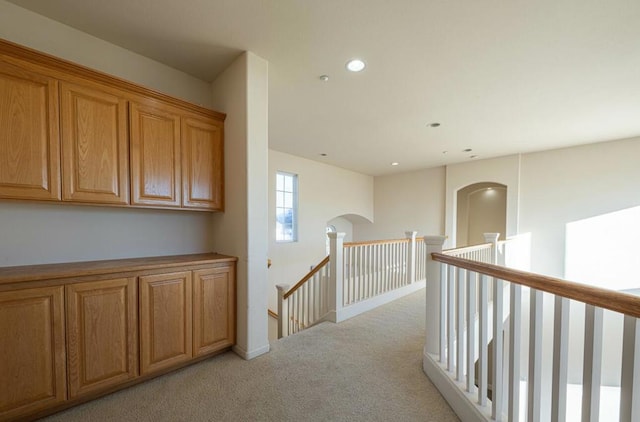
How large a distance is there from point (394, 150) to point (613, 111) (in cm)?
296

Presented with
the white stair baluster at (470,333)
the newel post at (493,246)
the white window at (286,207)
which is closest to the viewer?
the white stair baluster at (470,333)

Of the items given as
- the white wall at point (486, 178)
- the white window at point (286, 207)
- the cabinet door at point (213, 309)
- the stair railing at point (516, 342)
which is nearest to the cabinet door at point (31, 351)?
the cabinet door at point (213, 309)

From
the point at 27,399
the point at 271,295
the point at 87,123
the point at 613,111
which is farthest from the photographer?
the point at 271,295

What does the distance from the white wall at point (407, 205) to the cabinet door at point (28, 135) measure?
6926mm

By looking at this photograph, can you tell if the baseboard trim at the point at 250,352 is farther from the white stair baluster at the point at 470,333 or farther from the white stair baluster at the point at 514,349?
the white stair baluster at the point at 514,349

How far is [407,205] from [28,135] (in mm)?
7139

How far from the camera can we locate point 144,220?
2.26 m

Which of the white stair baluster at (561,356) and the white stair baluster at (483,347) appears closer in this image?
the white stair baluster at (561,356)

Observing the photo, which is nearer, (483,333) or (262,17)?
(483,333)

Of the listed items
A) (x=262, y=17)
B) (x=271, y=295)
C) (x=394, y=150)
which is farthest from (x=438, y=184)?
(x=262, y=17)

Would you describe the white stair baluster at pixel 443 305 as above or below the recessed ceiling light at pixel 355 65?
below

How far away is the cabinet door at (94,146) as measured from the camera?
66.8 inches

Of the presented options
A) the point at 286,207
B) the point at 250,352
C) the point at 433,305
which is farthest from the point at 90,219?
the point at 286,207

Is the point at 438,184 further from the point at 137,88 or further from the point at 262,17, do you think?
the point at 137,88
